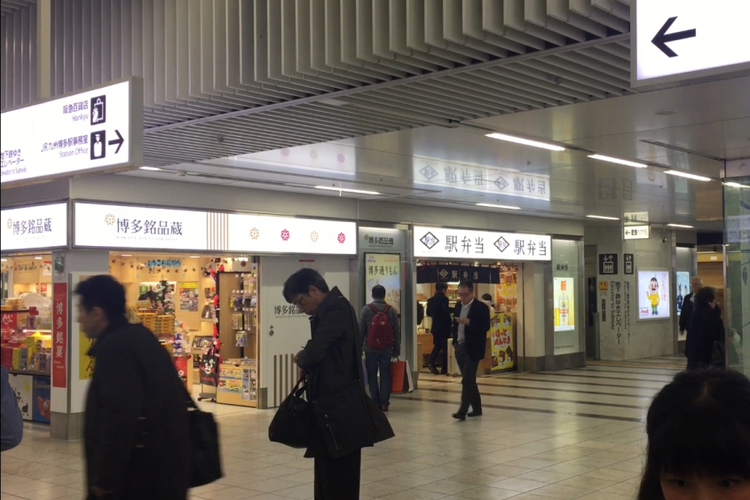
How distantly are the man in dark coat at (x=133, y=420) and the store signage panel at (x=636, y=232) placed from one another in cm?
1319

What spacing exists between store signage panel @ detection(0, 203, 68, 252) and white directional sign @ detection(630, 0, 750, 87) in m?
7.07

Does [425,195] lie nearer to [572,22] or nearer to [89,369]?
[89,369]

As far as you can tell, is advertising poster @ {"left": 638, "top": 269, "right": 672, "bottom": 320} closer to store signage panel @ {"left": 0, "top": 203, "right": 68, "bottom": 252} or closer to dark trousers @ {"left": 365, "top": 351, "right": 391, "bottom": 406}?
dark trousers @ {"left": 365, "top": 351, "right": 391, "bottom": 406}

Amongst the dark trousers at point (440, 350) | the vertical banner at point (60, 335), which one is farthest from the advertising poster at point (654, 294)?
the vertical banner at point (60, 335)

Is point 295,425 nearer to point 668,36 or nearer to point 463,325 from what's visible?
point 668,36

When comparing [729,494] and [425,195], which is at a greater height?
[425,195]

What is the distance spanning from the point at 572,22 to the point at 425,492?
398 centimetres

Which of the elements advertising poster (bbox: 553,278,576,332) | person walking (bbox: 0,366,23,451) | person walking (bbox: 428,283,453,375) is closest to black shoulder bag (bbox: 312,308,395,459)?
person walking (bbox: 0,366,23,451)

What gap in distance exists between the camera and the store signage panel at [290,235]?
1011 cm

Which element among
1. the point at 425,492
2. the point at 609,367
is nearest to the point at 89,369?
the point at 425,492

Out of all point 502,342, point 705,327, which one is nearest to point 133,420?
point 705,327

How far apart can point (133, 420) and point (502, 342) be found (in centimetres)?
1246

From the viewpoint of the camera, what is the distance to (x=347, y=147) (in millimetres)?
7691

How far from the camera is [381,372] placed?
10.4m
